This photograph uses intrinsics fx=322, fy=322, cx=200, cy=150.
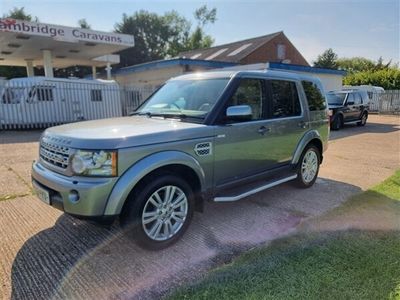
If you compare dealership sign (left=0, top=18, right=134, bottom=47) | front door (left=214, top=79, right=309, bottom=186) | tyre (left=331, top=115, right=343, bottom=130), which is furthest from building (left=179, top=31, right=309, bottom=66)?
front door (left=214, top=79, right=309, bottom=186)

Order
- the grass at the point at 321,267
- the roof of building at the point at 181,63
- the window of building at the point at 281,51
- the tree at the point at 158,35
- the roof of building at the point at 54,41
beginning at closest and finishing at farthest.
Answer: the grass at the point at 321,267
the roof of building at the point at 54,41
the roof of building at the point at 181,63
the window of building at the point at 281,51
the tree at the point at 158,35

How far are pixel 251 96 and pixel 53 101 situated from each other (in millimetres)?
13254

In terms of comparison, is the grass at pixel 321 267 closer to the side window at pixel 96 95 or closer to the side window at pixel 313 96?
the side window at pixel 313 96

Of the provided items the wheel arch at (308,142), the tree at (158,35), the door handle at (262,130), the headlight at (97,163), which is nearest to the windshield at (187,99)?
the door handle at (262,130)

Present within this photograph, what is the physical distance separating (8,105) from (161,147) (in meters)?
13.7

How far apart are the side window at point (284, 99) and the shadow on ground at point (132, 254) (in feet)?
4.73

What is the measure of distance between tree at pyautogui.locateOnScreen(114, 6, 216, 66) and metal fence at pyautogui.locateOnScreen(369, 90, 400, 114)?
30.9 m

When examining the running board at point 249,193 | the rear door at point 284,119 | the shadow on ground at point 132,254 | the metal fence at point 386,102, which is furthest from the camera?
the metal fence at point 386,102

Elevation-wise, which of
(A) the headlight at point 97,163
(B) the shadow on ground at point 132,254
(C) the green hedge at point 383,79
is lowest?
(B) the shadow on ground at point 132,254

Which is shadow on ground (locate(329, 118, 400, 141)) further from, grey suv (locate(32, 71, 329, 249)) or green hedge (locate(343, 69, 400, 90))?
green hedge (locate(343, 69, 400, 90))

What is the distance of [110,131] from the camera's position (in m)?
3.47

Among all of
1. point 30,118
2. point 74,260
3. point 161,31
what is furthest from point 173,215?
point 161,31

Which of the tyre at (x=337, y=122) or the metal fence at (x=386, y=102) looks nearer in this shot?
the tyre at (x=337, y=122)

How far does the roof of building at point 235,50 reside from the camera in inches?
1170
